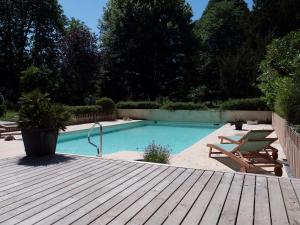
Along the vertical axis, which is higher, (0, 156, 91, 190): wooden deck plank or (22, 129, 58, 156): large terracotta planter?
(22, 129, 58, 156): large terracotta planter

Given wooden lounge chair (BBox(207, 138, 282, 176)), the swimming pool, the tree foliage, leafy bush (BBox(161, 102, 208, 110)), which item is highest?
the tree foliage

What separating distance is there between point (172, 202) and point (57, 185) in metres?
1.57

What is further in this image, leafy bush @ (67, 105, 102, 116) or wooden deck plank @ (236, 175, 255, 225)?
Result: leafy bush @ (67, 105, 102, 116)

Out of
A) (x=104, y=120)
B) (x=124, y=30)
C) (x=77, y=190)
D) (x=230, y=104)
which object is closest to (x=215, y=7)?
(x=124, y=30)

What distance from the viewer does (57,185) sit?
13.5 ft

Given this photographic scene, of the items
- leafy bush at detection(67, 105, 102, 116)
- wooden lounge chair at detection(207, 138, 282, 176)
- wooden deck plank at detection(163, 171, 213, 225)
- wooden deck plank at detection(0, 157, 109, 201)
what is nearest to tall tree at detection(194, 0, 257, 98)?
leafy bush at detection(67, 105, 102, 116)

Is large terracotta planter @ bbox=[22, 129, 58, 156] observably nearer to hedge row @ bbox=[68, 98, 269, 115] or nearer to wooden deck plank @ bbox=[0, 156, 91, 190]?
wooden deck plank @ bbox=[0, 156, 91, 190]

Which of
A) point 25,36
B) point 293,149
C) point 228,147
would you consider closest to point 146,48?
point 25,36

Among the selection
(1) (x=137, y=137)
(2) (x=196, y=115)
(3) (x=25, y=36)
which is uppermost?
(3) (x=25, y=36)

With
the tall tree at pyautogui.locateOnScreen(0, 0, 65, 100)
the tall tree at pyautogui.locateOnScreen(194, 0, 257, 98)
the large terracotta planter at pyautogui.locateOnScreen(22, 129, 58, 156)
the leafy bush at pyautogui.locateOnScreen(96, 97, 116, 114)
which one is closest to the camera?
the large terracotta planter at pyautogui.locateOnScreen(22, 129, 58, 156)

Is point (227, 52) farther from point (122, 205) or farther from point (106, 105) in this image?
point (122, 205)

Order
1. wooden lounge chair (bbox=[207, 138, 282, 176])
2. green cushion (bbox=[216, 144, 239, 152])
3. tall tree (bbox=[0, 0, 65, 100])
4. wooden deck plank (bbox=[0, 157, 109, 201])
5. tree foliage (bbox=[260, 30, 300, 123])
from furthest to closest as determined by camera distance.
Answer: tall tree (bbox=[0, 0, 65, 100]), tree foliage (bbox=[260, 30, 300, 123]), green cushion (bbox=[216, 144, 239, 152]), wooden lounge chair (bbox=[207, 138, 282, 176]), wooden deck plank (bbox=[0, 157, 109, 201])

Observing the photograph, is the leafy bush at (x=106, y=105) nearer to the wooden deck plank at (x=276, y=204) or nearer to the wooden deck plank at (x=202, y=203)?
the wooden deck plank at (x=202, y=203)

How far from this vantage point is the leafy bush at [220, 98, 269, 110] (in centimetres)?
1851
